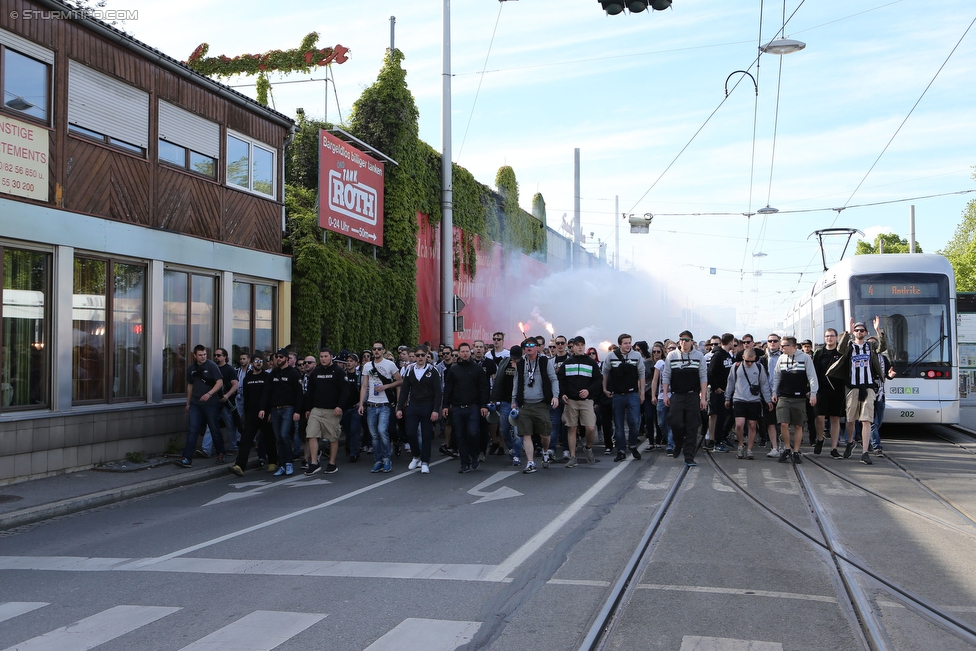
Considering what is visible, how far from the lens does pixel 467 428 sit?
38.0 feet

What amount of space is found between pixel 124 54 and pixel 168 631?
10804 mm

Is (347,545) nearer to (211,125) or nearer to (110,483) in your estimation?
(110,483)

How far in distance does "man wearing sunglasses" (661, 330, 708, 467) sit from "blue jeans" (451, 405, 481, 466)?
2.85 metres

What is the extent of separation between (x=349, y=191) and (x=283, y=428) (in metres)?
8.71

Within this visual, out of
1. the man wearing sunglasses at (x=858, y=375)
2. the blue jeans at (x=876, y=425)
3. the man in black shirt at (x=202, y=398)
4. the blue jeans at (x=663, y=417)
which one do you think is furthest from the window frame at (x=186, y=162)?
the blue jeans at (x=876, y=425)

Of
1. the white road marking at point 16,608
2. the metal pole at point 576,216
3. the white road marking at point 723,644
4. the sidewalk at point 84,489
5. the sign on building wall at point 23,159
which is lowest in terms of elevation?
the sidewalk at point 84,489

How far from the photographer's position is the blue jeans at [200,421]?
12016mm

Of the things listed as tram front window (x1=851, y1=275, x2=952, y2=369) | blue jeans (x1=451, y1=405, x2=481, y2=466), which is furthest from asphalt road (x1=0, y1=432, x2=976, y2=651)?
tram front window (x1=851, y1=275, x2=952, y2=369)

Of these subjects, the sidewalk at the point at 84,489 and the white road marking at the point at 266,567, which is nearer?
the white road marking at the point at 266,567

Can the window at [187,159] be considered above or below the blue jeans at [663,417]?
above

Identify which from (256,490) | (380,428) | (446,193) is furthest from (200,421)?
(446,193)

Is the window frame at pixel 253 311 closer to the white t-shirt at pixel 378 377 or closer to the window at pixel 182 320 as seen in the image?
the window at pixel 182 320

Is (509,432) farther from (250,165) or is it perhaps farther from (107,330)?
(250,165)

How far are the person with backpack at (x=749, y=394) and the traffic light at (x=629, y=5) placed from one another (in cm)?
597
